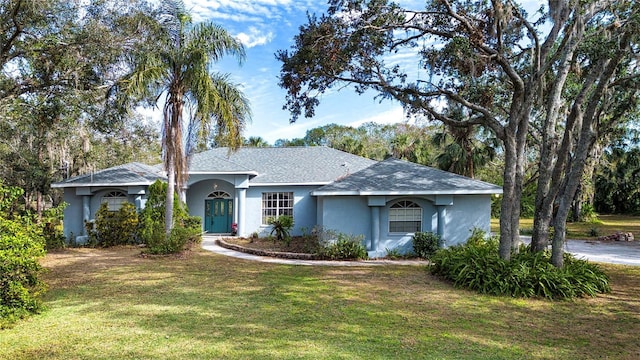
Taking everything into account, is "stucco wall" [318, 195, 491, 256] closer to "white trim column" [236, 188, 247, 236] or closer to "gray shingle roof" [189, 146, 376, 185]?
"gray shingle roof" [189, 146, 376, 185]

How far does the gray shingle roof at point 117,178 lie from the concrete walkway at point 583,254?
3.98 m

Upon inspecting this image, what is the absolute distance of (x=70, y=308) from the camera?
766cm

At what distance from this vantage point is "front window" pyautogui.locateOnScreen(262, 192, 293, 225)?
66.0ft

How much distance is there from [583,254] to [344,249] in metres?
10.6

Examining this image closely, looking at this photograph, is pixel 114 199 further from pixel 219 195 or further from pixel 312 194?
pixel 312 194

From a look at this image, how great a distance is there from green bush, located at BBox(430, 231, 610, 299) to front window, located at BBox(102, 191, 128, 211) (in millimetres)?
14960

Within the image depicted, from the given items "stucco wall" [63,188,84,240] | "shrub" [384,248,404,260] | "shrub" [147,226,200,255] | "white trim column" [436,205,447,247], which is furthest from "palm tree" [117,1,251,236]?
A: "white trim column" [436,205,447,247]

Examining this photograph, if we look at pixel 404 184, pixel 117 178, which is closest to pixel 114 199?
pixel 117 178

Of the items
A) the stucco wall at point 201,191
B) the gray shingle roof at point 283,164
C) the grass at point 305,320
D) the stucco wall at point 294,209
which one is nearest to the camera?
the grass at point 305,320

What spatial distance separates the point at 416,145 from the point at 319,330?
2588cm

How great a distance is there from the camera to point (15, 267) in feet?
22.7

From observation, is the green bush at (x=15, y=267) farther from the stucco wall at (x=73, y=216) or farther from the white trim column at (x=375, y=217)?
the stucco wall at (x=73, y=216)

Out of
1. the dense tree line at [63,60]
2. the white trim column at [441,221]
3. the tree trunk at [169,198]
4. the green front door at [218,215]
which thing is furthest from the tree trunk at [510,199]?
the green front door at [218,215]

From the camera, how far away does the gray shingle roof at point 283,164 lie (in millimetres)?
19703
